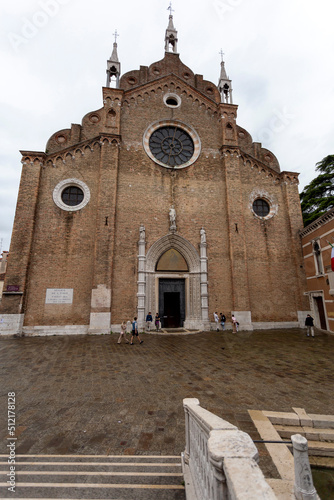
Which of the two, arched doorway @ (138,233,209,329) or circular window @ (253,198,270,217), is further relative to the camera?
circular window @ (253,198,270,217)

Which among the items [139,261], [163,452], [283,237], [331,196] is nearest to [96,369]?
[163,452]

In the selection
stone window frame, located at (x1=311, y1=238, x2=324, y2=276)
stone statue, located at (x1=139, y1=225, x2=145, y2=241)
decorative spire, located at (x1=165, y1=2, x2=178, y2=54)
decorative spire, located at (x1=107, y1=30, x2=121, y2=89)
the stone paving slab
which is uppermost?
decorative spire, located at (x1=165, y1=2, x2=178, y2=54)

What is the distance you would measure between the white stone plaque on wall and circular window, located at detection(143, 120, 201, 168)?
10.0 m

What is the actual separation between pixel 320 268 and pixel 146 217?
36.6 feet

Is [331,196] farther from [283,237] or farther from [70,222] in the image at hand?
[70,222]

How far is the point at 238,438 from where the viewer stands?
5.46 ft

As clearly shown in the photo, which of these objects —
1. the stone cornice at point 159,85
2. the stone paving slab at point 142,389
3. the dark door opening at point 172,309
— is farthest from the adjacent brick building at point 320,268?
the stone cornice at point 159,85

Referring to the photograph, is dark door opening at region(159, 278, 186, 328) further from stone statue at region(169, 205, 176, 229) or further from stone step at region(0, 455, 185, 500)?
stone step at region(0, 455, 185, 500)

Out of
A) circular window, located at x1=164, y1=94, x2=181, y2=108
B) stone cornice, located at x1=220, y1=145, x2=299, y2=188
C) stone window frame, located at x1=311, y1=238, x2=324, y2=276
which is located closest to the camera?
stone window frame, located at x1=311, y1=238, x2=324, y2=276

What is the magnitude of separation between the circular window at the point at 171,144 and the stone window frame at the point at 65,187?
488cm

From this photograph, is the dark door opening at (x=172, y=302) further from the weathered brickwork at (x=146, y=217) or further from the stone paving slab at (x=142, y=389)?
the stone paving slab at (x=142, y=389)

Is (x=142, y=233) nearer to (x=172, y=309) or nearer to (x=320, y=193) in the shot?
(x=172, y=309)

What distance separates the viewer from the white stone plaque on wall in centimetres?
1295

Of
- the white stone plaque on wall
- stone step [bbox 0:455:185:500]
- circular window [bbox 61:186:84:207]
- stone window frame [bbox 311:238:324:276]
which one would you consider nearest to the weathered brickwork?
the white stone plaque on wall
